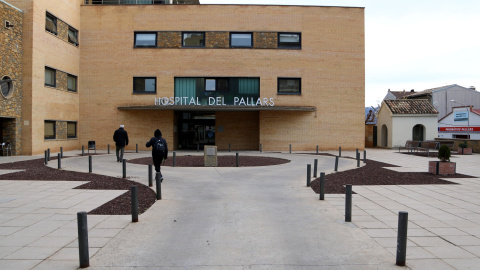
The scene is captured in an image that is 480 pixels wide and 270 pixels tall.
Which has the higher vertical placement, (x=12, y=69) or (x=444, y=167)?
(x=12, y=69)

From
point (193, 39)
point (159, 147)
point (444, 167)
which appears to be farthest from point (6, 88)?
point (444, 167)

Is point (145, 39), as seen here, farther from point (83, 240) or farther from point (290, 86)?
point (83, 240)

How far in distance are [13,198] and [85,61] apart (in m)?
21.9

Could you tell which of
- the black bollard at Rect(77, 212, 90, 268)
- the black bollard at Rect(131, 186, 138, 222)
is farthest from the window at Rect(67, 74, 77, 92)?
the black bollard at Rect(77, 212, 90, 268)

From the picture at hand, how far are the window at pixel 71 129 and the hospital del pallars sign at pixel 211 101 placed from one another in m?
7.09

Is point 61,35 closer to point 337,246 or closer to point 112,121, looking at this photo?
point 112,121

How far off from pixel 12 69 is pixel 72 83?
617 centimetres

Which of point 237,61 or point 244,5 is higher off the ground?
point 244,5

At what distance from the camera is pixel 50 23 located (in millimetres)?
24547

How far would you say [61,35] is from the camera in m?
25.7

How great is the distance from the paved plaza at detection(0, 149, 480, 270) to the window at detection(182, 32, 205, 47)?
19.9 meters

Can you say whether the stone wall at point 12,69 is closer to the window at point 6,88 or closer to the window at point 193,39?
the window at point 6,88

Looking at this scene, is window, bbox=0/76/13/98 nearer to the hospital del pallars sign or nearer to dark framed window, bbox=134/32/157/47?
the hospital del pallars sign

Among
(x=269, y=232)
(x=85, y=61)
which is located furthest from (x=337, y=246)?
(x=85, y=61)
